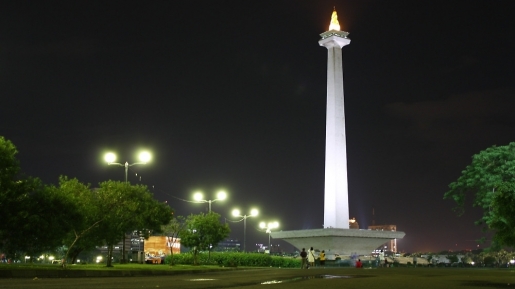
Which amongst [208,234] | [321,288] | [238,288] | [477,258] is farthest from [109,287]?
[477,258]

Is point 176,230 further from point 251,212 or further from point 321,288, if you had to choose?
point 321,288

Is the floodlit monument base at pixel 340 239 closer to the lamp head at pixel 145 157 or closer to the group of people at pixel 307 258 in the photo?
the group of people at pixel 307 258

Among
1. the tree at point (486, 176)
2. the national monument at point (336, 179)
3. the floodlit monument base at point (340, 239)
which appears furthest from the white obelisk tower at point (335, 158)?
the tree at point (486, 176)

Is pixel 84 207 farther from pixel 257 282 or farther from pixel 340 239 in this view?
pixel 340 239

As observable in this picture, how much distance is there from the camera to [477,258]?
254 ft

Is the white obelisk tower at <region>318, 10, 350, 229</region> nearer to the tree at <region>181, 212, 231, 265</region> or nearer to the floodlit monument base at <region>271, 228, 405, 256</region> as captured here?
the floodlit monument base at <region>271, 228, 405, 256</region>

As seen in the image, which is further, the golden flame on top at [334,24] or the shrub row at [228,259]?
the golden flame on top at [334,24]

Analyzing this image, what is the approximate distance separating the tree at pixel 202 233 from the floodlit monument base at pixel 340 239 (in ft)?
79.3

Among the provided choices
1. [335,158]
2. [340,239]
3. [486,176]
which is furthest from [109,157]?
[340,239]

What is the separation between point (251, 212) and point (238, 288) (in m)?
46.1

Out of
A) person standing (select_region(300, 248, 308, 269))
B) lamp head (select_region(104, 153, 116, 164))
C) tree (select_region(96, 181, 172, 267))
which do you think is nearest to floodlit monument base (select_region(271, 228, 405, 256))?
person standing (select_region(300, 248, 308, 269))

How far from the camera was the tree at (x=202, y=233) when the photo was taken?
47594mm

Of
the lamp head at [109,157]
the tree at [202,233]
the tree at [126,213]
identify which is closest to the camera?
the lamp head at [109,157]

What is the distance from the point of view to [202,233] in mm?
48000
